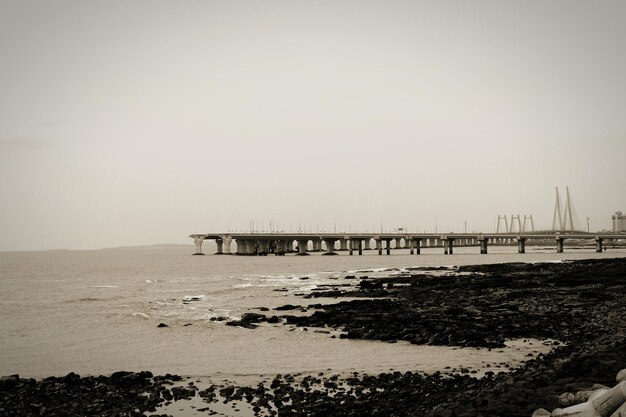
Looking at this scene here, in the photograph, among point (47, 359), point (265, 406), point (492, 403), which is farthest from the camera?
point (47, 359)

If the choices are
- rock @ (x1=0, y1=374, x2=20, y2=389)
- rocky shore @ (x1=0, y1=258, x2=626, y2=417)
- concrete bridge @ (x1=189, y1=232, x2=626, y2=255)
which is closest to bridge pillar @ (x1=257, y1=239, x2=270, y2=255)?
concrete bridge @ (x1=189, y1=232, x2=626, y2=255)

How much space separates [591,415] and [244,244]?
16137 cm

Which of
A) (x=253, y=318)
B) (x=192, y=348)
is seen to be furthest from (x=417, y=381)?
(x=253, y=318)

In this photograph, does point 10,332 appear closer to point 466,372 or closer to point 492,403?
point 466,372

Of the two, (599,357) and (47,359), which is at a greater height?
(599,357)

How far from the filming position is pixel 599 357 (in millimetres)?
13695

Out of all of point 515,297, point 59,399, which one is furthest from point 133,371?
point 515,297

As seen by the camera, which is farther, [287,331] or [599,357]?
[287,331]

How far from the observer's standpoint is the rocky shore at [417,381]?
12.0m

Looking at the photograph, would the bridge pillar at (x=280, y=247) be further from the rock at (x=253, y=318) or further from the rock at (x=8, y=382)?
the rock at (x=8, y=382)

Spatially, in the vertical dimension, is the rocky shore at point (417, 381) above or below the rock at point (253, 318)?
above

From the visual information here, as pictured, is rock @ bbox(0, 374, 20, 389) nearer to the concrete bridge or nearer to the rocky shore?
the rocky shore

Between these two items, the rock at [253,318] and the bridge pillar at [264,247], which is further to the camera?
the bridge pillar at [264,247]

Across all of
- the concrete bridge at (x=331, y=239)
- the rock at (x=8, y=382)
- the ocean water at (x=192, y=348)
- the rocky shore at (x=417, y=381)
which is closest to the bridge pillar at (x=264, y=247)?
the concrete bridge at (x=331, y=239)
